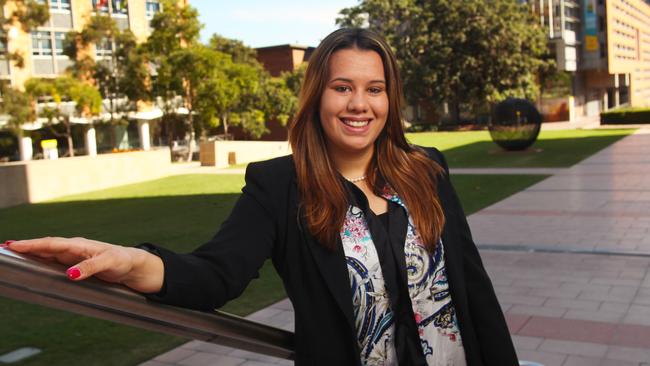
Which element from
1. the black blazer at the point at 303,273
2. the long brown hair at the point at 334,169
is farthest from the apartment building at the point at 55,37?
the black blazer at the point at 303,273

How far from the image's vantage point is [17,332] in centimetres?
535

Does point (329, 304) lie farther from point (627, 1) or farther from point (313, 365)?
point (627, 1)

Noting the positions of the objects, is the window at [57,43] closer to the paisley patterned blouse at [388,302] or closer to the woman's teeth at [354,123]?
the woman's teeth at [354,123]

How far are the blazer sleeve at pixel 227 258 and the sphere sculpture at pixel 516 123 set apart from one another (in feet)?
72.6

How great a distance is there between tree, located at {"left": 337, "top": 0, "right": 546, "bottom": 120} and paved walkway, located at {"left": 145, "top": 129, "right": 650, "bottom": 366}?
Result: 1173 inches

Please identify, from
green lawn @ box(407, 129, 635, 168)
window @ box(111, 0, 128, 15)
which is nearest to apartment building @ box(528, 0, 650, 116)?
green lawn @ box(407, 129, 635, 168)

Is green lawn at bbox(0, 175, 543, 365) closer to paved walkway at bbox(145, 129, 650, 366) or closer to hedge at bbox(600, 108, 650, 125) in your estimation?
paved walkway at bbox(145, 129, 650, 366)

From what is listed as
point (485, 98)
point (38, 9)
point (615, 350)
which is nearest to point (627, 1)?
point (485, 98)

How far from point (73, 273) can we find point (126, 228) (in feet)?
33.4

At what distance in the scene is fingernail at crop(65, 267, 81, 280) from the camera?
1091mm

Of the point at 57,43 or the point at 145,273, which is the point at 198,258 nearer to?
the point at 145,273

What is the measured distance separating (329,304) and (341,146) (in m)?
0.46

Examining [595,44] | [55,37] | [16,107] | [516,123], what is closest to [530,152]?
[516,123]

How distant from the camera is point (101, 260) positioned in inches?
46.4
